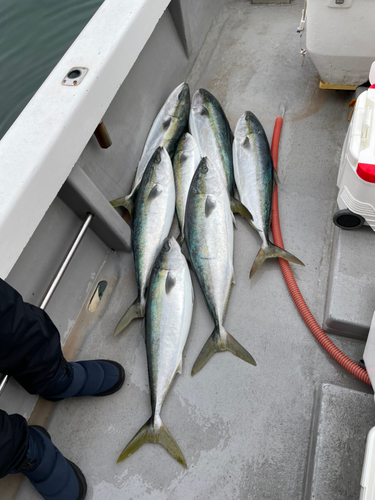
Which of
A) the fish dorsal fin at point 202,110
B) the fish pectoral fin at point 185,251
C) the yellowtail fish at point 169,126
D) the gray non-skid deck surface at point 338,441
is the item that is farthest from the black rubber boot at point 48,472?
the fish dorsal fin at point 202,110

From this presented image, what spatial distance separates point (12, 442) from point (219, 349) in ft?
2.94

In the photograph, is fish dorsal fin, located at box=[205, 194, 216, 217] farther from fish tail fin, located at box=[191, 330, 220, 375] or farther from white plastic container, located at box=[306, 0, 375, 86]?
white plastic container, located at box=[306, 0, 375, 86]

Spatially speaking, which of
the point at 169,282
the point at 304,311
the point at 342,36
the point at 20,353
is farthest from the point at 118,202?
the point at 342,36

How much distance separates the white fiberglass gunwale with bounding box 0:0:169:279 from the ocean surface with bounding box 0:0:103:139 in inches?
93.8

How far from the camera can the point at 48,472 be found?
141 centimetres

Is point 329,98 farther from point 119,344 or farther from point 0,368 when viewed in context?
point 0,368

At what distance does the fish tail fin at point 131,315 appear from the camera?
5.94 ft

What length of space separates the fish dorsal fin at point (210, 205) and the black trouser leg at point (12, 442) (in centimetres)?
126

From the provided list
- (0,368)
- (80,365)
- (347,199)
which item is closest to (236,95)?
(347,199)

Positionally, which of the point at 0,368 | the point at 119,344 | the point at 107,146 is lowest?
the point at 119,344

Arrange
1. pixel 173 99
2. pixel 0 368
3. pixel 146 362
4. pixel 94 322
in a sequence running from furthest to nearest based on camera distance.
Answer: pixel 173 99
pixel 94 322
pixel 146 362
pixel 0 368

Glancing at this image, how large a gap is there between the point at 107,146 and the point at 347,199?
1258mm

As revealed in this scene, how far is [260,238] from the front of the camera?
2018mm

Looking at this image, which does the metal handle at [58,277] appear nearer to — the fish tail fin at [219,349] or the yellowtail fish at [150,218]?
the yellowtail fish at [150,218]
